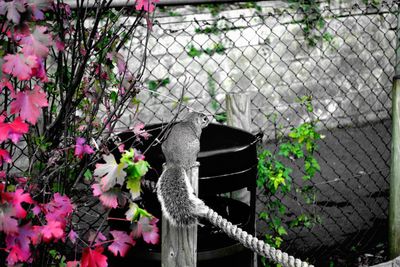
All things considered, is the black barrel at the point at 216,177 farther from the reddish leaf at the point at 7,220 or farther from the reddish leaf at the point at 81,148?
the reddish leaf at the point at 7,220

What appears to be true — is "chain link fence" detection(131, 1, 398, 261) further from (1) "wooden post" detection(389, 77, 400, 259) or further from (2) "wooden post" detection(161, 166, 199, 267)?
(2) "wooden post" detection(161, 166, 199, 267)

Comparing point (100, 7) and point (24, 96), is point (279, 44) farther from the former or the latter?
point (24, 96)

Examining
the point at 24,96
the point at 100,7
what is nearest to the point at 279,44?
the point at 100,7

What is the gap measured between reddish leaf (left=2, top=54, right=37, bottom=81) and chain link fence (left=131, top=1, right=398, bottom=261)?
8.55 feet

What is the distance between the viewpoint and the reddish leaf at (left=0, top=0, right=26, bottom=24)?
179 cm

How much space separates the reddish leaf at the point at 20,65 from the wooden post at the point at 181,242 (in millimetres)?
752

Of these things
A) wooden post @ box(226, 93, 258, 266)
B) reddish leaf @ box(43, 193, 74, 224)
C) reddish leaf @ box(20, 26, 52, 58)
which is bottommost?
reddish leaf @ box(43, 193, 74, 224)

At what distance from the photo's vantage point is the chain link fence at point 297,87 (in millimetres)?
4547

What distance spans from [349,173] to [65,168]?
11.7 ft

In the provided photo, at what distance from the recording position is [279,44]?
626 centimetres

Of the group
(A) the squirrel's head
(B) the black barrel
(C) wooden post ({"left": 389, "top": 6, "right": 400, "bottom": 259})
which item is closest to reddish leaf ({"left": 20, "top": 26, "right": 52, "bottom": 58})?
(B) the black barrel

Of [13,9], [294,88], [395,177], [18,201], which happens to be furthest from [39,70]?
[294,88]

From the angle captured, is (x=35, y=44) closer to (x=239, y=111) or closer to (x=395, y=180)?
(x=239, y=111)

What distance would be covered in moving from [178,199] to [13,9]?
2.80 ft
